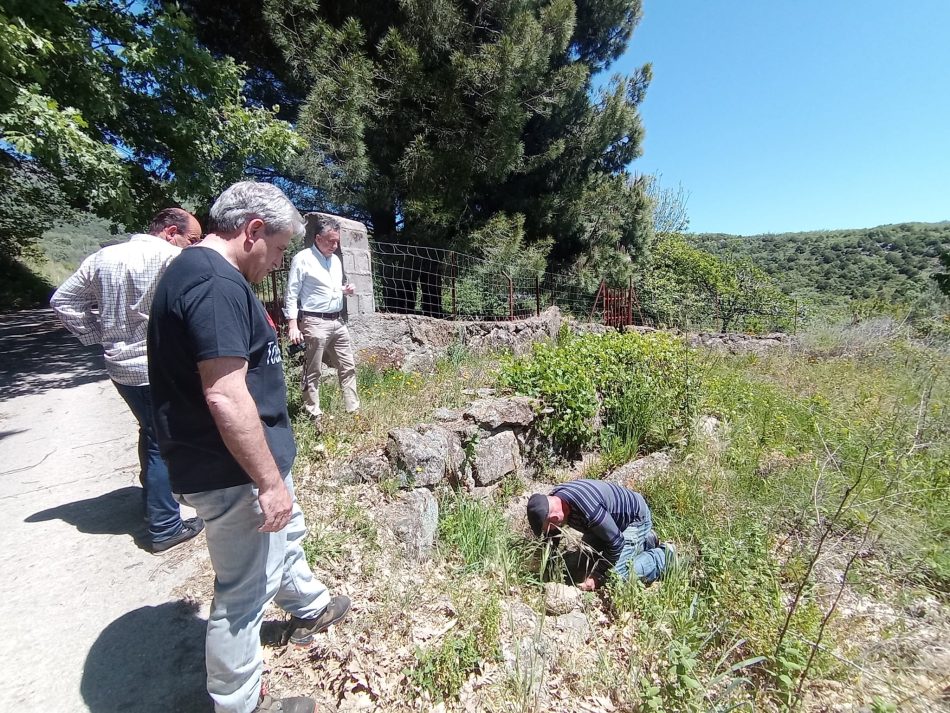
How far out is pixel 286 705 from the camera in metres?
1.73

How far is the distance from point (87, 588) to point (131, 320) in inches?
57.4

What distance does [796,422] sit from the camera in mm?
5148

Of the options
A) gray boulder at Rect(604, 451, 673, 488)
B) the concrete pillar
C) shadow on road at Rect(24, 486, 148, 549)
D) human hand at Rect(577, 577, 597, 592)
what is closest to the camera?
shadow on road at Rect(24, 486, 148, 549)

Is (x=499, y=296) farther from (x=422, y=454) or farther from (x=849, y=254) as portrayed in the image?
(x=849, y=254)

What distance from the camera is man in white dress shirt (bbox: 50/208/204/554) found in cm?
251

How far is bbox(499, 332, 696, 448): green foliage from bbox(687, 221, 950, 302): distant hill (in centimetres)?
2435

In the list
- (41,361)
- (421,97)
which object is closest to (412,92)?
(421,97)

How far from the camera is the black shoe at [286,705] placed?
1679mm

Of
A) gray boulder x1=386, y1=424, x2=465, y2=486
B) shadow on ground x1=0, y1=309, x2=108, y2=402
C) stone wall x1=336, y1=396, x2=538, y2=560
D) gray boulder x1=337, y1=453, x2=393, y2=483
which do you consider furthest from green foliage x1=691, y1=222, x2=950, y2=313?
shadow on ground x1=0, y1=309, x2=108, y2=402

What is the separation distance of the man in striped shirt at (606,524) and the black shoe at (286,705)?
181 cm

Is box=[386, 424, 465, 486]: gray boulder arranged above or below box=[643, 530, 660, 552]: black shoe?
above

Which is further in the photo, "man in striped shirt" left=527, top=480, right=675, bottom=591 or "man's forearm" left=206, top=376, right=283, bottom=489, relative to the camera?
"man in striped shirt" left=527, top=480, right=675, bottom=591

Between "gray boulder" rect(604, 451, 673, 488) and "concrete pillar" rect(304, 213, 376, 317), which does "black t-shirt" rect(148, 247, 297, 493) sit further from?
"concrete pillar" rect(304, 213, 376, 317)

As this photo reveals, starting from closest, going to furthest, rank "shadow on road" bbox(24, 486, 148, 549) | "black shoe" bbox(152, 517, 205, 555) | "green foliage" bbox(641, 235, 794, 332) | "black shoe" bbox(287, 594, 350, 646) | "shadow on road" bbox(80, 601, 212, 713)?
1. "shadow on road" bbox(80, 601, 212, 713)
2. "black shoe" bbox(287, 594, 350, 646)
3. "black shoe" bbox(152, 517, 205, 555)
4. "shadow on road" bbox(24, 486, 148, 549)
5. "green foliage" bbox(641, 235, 794, 332)
